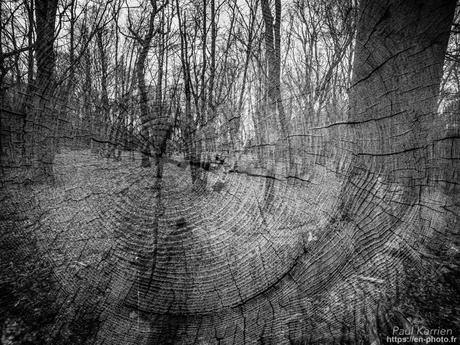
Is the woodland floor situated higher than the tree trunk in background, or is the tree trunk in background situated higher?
the tree trunk in background

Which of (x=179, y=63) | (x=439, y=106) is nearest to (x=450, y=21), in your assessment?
(x=439, y=106)

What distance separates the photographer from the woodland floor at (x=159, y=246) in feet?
2.71

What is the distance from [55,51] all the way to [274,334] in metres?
1.33

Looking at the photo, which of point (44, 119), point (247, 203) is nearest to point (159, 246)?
point (247, 203)

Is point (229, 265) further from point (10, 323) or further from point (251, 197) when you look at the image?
point (10, 323)

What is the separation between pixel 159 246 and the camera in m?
0.89

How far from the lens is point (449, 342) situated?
796mm

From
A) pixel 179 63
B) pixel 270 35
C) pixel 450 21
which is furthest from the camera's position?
pixel 179 63

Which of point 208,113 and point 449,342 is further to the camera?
point 208,113

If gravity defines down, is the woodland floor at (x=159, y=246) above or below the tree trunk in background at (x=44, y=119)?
below

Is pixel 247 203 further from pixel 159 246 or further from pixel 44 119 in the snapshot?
pixel 44 119

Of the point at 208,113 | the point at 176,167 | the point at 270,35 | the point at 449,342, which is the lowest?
the point at 449,342

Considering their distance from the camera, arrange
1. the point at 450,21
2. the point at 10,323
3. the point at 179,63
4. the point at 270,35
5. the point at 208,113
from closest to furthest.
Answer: the point at 10,323 < the point at 450,21 < the point at 208,113 < the point at 270,35 < the point at 179,63

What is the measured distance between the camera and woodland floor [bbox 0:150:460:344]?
83cm
